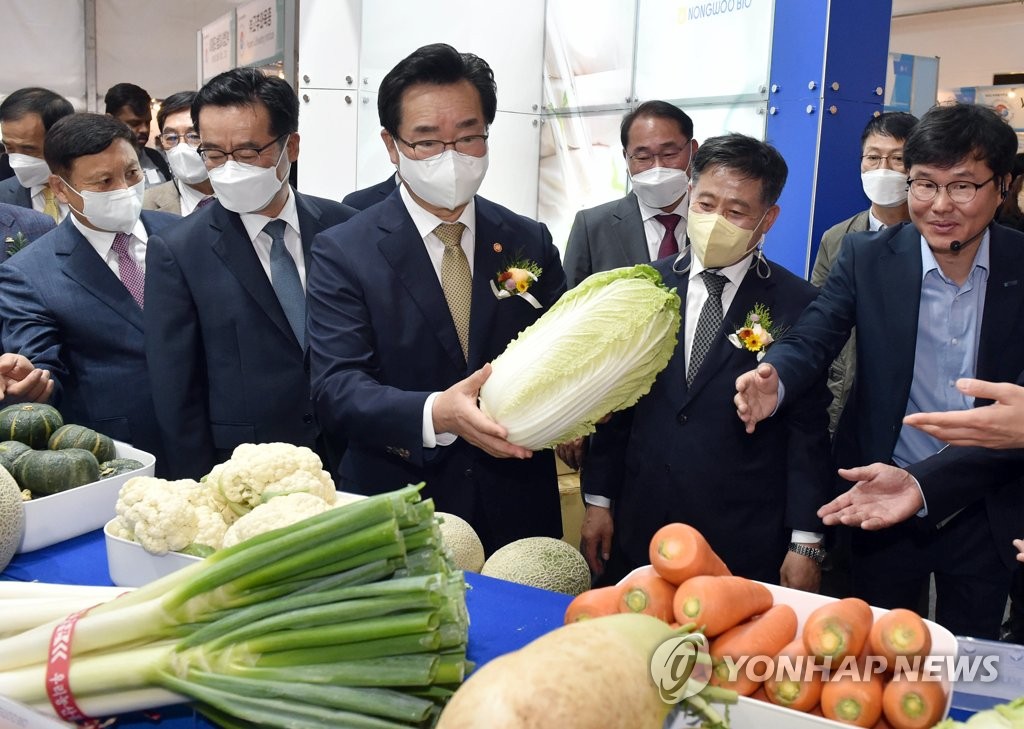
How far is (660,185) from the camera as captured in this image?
4.43m

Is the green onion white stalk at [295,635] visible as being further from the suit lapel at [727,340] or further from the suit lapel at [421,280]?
the suit lapel at [727,340]

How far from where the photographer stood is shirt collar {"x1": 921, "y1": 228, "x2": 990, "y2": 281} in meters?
2.85

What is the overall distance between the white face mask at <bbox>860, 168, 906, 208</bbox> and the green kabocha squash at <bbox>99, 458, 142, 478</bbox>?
12.5 ft

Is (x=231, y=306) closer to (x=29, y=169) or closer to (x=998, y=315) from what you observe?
(x=998, y=315)

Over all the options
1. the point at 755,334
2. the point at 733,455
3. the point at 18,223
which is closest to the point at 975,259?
the point at 755,334

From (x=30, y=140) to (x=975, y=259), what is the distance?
4.92 meters

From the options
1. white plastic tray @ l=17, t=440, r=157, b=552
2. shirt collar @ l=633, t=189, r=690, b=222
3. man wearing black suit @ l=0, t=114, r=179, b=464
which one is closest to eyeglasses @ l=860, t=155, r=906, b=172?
shirt collar @ l=633, t=189, r=690, b=222

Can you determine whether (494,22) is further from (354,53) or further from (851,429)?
(851,429)

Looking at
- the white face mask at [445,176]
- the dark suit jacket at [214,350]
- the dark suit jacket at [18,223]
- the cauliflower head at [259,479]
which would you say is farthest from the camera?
the dark suit jacket at [18,223]

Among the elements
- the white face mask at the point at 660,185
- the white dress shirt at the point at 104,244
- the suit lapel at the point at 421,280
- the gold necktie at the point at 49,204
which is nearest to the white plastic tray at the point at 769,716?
the suit lapel at the point at 421,280

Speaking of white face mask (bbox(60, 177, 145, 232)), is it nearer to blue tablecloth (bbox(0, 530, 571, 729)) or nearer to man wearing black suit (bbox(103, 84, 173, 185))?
blue tablecloth (bbox(0, 530, 571, 729))

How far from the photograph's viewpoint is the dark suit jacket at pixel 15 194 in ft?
16.8

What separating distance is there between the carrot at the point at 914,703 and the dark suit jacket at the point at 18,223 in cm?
405

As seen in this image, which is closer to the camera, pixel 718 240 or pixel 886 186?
pixel 718 240
